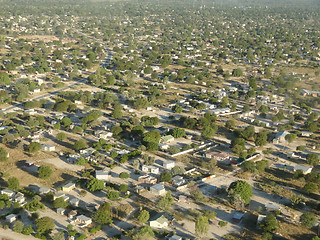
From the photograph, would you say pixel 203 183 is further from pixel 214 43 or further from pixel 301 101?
pixel 214 43

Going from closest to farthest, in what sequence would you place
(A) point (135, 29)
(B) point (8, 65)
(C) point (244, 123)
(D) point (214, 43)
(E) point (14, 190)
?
(E) point (14, 190) → (C) point (244, 123) → (B) point (8, 65) → (D) point (214, 43) → (A) point (135, 29)

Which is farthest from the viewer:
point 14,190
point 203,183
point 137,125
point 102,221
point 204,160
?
point 137,125

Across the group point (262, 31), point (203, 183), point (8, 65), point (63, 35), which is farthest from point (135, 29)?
point (203, 183)

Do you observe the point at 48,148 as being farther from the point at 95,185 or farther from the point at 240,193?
the point at 240,193

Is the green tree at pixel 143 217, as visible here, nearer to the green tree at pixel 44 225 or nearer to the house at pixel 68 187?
the green tree at pixel 44 225

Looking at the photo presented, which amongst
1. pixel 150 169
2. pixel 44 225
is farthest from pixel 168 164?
pixel 44 225

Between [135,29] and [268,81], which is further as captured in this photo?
[135,29]
